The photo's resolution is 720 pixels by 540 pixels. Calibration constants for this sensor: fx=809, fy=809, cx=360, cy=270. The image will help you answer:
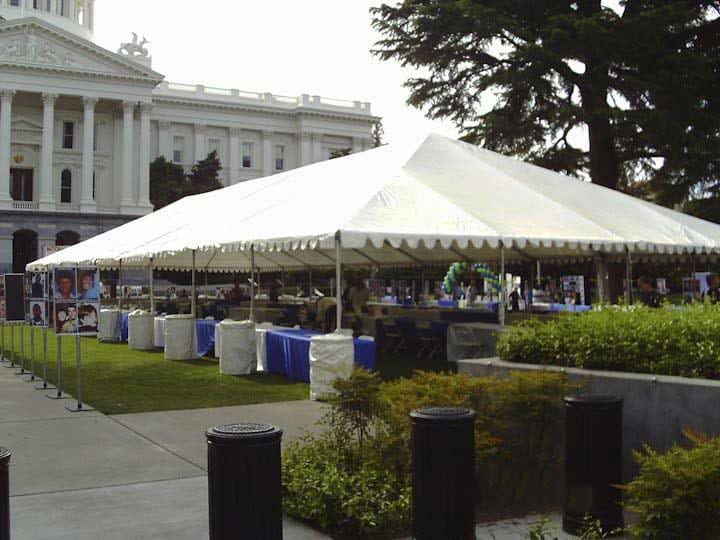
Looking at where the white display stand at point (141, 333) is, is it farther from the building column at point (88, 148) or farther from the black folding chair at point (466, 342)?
the building column at point (88, 148)

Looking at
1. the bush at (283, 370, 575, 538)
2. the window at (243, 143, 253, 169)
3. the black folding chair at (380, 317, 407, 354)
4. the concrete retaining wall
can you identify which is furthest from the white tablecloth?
the window at (243, 143, 253, 169)

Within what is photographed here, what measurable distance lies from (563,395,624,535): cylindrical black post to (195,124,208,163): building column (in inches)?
3339

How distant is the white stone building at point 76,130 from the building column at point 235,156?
228 centimetres

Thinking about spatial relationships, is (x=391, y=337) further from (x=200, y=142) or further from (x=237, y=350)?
(x=200, y=142)

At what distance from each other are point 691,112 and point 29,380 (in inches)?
823

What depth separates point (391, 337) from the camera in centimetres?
1905

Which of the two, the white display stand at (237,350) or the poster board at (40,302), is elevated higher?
the poster board at (40,302)

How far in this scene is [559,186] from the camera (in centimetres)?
1728

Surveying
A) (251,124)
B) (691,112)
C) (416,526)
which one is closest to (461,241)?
(416,526)

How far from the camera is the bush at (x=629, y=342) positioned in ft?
21.4

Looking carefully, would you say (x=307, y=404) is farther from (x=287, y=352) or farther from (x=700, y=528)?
(x=700, y=528)

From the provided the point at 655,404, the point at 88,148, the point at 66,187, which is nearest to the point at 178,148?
the point at 88,148

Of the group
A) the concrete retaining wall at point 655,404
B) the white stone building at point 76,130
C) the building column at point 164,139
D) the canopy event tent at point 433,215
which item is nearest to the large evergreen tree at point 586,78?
the canopy event tent at point 433,215

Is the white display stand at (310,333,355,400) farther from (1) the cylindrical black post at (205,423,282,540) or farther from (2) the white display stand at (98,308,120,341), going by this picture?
(2) the white display stand at (98,308,120,341)
